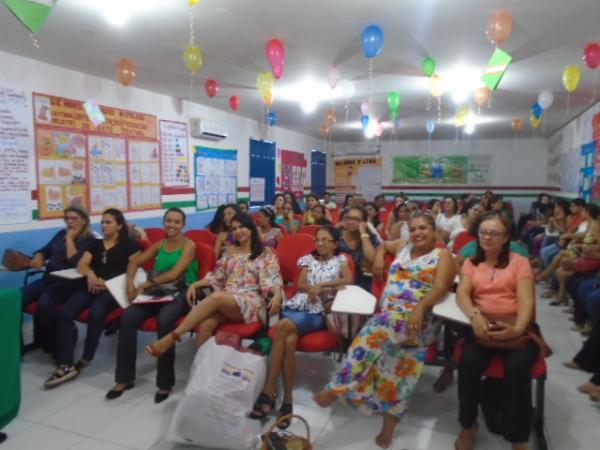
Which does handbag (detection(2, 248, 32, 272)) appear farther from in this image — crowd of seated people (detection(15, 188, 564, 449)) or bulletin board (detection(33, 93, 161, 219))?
bulletin board (detection(33, 93, 161, 219))

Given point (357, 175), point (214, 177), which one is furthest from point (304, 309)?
point (357, 175)

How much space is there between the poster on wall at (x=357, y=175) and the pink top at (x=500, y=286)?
6.73m

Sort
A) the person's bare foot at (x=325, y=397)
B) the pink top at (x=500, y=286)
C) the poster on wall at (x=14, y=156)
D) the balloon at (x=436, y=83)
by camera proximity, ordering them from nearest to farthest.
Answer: the pink top at (x=500, y=286) < the person's bare foot at (x=325, y=397) < the poster on wall at (x=14, y=156) < the balloon at (x=436, y=83)

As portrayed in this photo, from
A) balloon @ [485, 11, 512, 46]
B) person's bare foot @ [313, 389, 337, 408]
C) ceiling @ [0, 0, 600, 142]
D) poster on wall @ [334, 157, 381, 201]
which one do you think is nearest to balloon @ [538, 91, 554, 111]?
ceiling @ [0, 0, 600, 142]

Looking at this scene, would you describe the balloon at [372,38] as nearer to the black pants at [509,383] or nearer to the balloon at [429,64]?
the balloon at [429,64]

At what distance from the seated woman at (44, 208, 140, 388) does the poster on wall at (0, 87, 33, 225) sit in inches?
45.0

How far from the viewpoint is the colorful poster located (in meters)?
12.0

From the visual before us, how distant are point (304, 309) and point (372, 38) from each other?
196 cm

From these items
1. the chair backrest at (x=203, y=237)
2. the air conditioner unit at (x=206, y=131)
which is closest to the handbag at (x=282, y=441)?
the chair backrest at (x=203, y=237)

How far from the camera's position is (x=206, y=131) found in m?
6.38

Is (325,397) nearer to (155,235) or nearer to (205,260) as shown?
(205,260)

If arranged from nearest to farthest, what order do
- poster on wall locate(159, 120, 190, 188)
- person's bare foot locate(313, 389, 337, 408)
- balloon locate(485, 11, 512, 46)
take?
person's bare foot locate(313, 389, 337, 408) < balloon locate(485, 11, 512, 46) < poster on wall locate(159, 120, 190, 188)

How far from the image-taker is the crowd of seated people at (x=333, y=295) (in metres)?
2.25

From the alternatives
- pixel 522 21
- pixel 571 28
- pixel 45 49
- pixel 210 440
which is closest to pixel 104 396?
pixel 210 440
